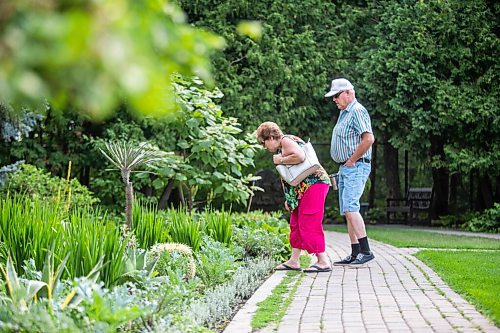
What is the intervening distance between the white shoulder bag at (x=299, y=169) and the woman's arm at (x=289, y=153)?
2.1 inches

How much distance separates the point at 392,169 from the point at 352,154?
16464mm

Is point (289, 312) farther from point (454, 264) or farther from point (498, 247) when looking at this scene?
point (498, 247)

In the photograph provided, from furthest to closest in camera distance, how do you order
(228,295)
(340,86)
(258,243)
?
(258,243), (340,86), (228,295)

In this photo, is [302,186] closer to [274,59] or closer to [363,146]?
[363,146]

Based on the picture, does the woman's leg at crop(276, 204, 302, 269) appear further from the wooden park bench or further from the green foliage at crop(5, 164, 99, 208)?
the wooden park bench

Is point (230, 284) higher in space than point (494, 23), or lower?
lower

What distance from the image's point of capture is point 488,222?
61.0 ft

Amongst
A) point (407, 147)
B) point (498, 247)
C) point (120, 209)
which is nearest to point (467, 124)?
point (407, 147)

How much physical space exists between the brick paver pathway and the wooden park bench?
49.0ft

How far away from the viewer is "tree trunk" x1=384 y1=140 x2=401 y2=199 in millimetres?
24406

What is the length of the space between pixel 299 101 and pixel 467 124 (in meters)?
4.18

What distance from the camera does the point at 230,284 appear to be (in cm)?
683

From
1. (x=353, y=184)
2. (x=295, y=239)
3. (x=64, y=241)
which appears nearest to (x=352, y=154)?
(x=353, y=184)

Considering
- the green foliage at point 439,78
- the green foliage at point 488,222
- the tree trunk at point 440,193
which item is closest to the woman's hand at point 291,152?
the green foliage at point 488,222
